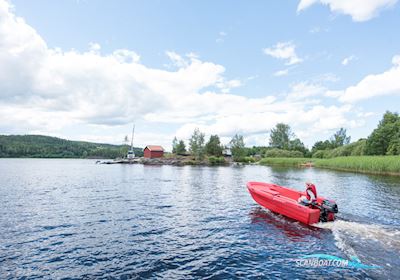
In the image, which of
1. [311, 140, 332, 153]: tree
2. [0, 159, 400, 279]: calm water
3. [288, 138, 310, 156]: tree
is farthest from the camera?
[311, 140, 332, 153]: tree

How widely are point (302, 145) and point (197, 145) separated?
54737 mm

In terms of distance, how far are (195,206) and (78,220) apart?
24.2 ft

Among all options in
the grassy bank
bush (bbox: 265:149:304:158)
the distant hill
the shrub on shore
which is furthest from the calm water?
the distant hill

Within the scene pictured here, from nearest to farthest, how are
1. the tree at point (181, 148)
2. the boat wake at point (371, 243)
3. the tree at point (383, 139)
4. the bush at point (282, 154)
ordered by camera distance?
the boat wake at point (371, 243), the tree at point (383, 139), the bush at point (282, 154), the tree at point (181, 148)

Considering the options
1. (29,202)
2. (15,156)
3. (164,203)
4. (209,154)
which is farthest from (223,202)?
(15,156)

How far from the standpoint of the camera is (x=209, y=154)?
4048 inches

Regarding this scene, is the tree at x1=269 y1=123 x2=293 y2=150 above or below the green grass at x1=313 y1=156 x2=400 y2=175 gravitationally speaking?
above

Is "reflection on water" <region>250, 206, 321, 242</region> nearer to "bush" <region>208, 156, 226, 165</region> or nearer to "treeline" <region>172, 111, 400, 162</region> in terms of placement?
"treeline" <region>172, 111, 400, 162</region>

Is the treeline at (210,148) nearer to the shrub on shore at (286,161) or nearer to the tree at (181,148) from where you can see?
the tree at (181,148)

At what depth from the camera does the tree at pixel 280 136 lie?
126 metres

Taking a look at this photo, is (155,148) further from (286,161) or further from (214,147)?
(286,161)

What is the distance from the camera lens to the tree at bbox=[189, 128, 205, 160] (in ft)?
325

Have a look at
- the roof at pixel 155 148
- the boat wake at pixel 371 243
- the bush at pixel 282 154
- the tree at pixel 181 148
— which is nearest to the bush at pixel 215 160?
the tree at pixel 181 148

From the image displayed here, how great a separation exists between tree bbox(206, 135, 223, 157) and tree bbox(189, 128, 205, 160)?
3141 millimetres
